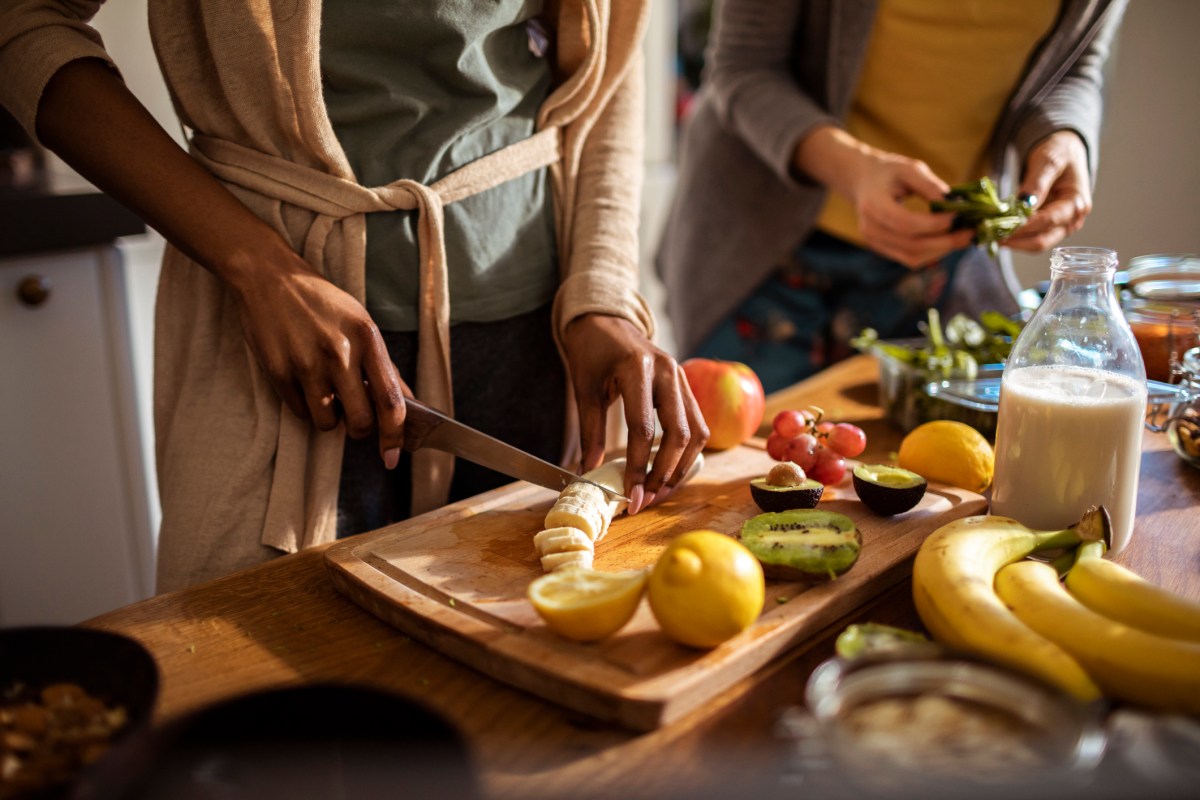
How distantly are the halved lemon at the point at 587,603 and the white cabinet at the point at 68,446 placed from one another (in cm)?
154

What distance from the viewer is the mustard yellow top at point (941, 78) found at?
176 cm

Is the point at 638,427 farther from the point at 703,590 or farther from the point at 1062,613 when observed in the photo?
the point at 1062,613

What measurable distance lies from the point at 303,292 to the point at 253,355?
14cm

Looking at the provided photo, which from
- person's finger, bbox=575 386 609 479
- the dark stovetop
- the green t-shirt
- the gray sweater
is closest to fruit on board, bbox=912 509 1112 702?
person's finger, bbox=575 386 609 479

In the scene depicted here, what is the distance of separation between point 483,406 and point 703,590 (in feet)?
2.09

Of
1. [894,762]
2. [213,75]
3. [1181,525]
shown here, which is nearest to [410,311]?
[213,75]

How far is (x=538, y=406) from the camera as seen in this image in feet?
4.62

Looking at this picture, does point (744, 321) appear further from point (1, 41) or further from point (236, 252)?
point (1, 41)

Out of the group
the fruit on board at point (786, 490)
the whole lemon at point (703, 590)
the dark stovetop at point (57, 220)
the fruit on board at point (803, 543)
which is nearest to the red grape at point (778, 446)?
the fruit on board at point (786, 490)

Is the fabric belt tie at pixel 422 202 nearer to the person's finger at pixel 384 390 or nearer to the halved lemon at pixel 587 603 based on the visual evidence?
the person's finger at pixel 384 390

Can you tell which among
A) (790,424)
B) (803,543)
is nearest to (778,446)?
(790,424)

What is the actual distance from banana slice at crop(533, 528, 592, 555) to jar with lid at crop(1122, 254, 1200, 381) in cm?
94

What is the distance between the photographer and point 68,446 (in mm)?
2049

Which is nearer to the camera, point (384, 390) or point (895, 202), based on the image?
point (384, 390)
